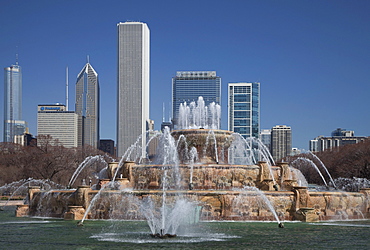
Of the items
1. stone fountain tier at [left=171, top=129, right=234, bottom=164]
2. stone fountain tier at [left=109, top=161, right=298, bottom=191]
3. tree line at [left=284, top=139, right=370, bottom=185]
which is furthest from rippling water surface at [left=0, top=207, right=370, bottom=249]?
tree line at [left=284, top=139, right=370, bottom=185]

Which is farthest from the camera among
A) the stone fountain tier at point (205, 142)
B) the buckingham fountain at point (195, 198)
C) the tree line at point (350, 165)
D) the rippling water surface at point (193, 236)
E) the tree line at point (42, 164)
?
the tree line at point (42, 164)

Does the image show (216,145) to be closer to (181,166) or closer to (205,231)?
(181,166)

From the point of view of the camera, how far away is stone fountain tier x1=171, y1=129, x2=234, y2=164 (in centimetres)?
3919

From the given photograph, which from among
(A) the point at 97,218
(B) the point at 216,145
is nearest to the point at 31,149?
(B) the point at 216,145

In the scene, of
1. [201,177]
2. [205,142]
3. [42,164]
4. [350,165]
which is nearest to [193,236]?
[201,177]

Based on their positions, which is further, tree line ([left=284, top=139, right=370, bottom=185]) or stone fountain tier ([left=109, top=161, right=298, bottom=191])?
tree line ([left=284, top=139, right=370, bottom=185])

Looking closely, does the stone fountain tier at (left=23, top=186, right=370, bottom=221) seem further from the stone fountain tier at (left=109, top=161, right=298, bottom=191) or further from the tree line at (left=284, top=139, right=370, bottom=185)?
the tree line at (left=284, top=139, right=370, bottom=185)

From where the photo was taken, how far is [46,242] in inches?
803

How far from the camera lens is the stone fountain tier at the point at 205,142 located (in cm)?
3919

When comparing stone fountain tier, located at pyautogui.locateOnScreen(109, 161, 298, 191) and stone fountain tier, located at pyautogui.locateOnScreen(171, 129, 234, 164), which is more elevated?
stone fountain tier, located at pyautogui.locateOnScreen(171, 129, 234, 164)

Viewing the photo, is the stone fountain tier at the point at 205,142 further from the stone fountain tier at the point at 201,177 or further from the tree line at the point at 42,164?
the tree line at the point at 42,164

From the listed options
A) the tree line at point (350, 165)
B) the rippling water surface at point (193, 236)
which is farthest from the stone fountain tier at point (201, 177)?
the tree line at point (350, 165)

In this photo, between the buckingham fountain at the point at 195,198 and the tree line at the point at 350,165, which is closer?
the buckingham fountain at the point at 195,198

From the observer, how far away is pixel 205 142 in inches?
1549
